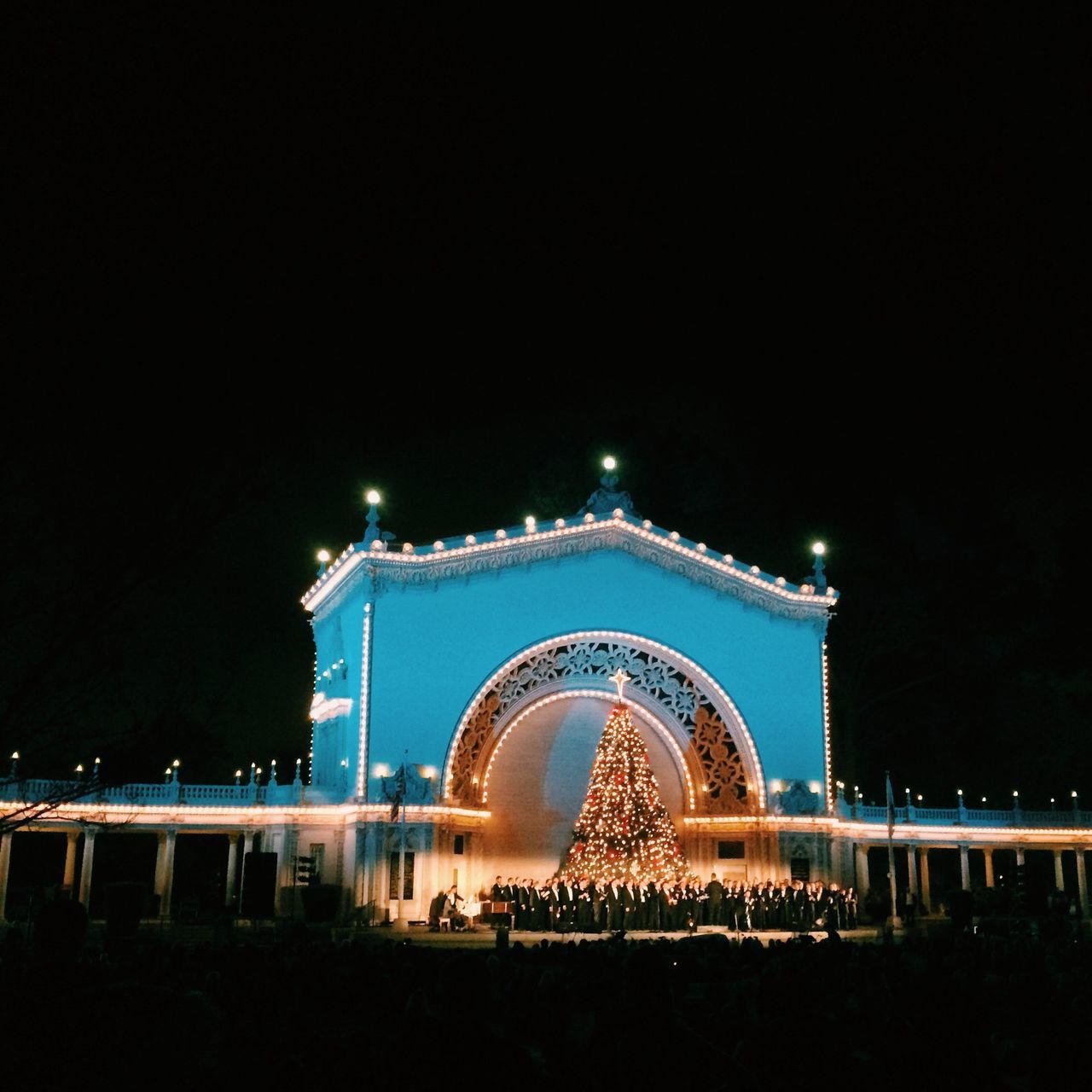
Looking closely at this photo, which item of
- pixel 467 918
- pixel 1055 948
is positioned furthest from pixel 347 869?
pixel 1055 948

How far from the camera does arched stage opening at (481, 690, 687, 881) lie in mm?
37344

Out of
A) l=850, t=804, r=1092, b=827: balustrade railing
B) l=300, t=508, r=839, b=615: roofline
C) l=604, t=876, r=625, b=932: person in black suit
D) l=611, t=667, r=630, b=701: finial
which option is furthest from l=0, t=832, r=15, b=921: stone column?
l=850, t=804, r=1092, b=827: balustrade railing

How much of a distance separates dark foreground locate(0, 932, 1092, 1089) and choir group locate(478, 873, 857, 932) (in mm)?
19592

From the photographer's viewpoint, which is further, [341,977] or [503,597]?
[503,597]

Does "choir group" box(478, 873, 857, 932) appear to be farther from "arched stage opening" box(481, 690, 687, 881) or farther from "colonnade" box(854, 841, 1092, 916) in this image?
"colonnade" box(854, 841, 1092, 916)

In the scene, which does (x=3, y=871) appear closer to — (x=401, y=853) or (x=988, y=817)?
(x=401, y=853)

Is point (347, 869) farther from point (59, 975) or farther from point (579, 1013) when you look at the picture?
point (59, 975)

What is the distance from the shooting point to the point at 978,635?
48.1 metres

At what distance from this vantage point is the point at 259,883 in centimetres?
2345

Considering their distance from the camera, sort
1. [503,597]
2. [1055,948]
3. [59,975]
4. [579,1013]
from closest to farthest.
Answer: [59,975], [579,1013], [1055,948], [503,597]

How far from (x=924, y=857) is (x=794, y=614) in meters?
10.7

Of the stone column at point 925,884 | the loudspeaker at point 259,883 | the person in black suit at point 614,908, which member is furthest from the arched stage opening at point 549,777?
the loudspeaker at point 259,883

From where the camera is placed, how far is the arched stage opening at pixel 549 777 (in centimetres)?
3734

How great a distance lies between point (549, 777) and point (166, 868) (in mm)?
11554
